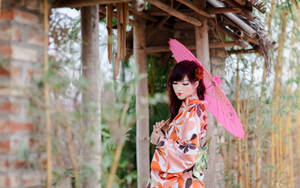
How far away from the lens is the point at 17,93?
6.20ft

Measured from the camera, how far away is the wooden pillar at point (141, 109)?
3.88 metres

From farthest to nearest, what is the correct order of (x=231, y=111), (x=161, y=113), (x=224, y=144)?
1. (x=161, y=113)
2. (x=224, y=144)
3. (x=231, y=111)

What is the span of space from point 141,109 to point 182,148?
3.21ft

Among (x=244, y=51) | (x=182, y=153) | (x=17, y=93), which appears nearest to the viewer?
(x=17, y=93)

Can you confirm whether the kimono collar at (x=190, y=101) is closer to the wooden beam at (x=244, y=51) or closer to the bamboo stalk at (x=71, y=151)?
the bamboo stalk at (x=71, y=151)

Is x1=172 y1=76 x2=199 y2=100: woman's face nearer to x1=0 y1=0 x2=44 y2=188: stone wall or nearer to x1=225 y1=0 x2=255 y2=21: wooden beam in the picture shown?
Result: x1=225 y1=0 x2=255 y2=21: wooden beam

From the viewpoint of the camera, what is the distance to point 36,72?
1.97m

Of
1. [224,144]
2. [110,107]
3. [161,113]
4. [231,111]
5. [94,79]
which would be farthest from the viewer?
[161,113]

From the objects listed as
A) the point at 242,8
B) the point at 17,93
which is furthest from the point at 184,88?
the point at 17,93

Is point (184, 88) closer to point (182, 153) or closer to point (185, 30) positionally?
point (182, 153)

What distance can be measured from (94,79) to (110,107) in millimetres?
401

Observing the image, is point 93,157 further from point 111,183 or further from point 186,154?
point 186,154

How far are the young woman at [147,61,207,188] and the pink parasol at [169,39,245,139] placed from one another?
0.06m

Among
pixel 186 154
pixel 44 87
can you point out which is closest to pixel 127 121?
pixel 44 87
